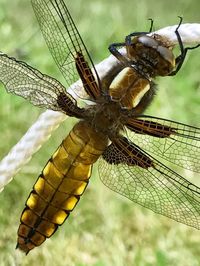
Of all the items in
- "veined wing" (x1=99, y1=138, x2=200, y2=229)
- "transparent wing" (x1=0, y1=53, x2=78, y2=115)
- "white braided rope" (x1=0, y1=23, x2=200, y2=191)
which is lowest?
"veined wing" (x1=99, y1=138, x2=200, y2=229)

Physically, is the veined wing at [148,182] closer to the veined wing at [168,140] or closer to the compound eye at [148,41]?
the veined wing at [168,140]

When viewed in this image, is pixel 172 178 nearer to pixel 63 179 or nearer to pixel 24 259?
pixel 63 179

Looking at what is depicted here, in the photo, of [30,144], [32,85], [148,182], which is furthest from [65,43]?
[148,182]

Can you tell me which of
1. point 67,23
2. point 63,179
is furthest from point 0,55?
point 63,179

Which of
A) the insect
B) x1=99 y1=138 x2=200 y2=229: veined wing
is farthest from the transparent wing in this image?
x1=99 y1=138 x2=200 y2=229: veined wing

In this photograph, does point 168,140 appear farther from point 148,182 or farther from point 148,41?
point 148,41

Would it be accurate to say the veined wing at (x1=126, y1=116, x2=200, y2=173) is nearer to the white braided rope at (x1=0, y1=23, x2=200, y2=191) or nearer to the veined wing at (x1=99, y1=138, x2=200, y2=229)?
the veined wing at (x1=99, y1=138, x2=200, y2=229)
